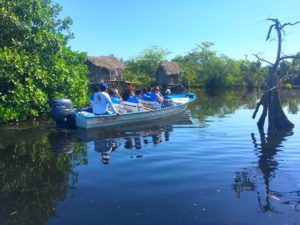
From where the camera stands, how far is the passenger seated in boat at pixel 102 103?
15.9m

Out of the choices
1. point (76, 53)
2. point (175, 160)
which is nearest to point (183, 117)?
point (76, 53)

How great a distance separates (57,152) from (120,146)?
2.12 metres

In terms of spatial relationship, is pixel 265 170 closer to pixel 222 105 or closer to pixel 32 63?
pixel 32 63

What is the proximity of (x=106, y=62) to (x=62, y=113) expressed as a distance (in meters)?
30.8

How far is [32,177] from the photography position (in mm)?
8539

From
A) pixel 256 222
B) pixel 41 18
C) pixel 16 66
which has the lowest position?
pixel 256 222

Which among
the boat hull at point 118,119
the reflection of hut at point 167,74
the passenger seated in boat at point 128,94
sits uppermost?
the reflection of hut at point 167,74

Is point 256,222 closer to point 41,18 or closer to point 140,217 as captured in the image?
point 140,217

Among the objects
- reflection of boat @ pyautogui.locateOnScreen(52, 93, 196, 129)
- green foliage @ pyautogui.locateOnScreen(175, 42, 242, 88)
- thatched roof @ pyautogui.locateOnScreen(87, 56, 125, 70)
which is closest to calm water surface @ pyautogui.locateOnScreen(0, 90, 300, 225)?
reflection of boat @ pyautogui.locateOnScreen(52, 93, 196, 129)

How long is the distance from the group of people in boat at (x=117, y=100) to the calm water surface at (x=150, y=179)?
2.11 meters

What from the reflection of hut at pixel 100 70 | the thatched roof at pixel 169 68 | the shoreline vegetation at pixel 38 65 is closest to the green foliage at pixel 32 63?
the shoreline vegetation at pixel 38 65

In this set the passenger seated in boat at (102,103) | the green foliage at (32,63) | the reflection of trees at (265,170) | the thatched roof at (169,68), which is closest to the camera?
the reflection of trees at (265,170)

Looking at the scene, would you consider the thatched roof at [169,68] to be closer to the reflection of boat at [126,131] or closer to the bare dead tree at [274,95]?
the reflection of boat at [126,131]

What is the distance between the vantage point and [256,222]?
5.81 m
